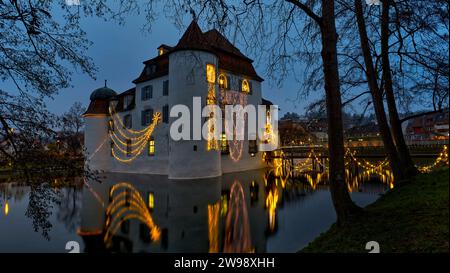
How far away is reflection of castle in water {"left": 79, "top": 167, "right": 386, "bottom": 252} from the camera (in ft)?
21.5

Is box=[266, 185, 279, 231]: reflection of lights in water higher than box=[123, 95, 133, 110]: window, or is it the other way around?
box=[123, 95, 133, 110]: window

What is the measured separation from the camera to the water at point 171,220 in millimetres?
6234

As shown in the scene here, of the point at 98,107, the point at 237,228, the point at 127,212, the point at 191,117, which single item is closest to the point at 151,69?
the point at 191,117

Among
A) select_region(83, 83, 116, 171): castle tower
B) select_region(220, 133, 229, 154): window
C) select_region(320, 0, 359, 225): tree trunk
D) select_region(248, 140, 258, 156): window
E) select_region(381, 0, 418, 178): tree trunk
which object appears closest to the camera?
select_region(320, 0, 359, 225): tree trunk

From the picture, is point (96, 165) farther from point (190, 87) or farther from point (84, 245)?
point (84, 245)

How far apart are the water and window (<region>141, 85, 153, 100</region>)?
38.8 feet

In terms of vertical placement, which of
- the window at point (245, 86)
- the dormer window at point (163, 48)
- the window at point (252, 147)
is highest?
the dormer window at point (163, 48)

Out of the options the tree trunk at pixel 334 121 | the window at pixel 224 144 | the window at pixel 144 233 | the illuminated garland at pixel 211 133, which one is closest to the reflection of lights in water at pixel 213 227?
the window at pixel 144 233

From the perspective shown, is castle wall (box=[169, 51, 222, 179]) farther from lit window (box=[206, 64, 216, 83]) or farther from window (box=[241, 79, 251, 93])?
window (box=[241, 79, 251, 93])

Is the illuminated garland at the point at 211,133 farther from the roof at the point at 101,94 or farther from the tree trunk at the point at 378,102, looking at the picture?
the roof at the point at 101,94

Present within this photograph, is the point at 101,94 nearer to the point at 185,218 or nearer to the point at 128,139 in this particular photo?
the point at 128,139

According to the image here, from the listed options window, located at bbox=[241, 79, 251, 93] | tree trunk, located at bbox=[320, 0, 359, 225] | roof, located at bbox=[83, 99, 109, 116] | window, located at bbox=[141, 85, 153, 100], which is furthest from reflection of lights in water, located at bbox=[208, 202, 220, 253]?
roof, located at bbox=[83, 99, 109, 116]

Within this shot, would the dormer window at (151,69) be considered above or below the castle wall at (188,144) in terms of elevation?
above
